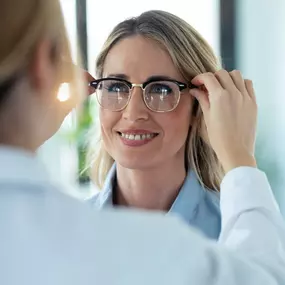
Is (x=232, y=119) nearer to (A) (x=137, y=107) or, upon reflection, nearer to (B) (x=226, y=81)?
(B) (x=226, y=81)

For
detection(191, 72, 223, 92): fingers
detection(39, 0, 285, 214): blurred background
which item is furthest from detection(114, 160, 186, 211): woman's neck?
detection(39, 0, 285, 214): blurred background

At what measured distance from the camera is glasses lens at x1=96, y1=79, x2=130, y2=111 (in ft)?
3.92

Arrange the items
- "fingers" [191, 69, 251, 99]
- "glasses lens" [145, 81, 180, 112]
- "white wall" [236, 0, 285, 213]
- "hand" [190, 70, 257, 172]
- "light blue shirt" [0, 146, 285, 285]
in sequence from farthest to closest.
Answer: "white wall" [236, 0, 285, 213], "glasses lens" [145, 81, 180, 112], "fingers" [191, 69, 251, 99], "hand" [190, 70, 257, 172], "light blue shirt" [0, 146, 285, 285]

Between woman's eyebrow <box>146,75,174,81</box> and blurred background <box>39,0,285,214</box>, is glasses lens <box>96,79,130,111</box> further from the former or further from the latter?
blurred background <box>39,0,285,214</box>

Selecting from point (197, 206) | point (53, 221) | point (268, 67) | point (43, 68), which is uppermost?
point (43, 68)

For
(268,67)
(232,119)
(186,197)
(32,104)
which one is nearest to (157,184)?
Result: (186,197)

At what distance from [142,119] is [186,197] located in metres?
0.19

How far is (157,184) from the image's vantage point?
4.08 feet

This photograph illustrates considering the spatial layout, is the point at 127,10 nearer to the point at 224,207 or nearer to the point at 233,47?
the point at 233,47

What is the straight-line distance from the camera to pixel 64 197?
51cm

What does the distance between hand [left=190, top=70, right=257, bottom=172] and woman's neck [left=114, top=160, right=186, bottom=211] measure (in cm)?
30

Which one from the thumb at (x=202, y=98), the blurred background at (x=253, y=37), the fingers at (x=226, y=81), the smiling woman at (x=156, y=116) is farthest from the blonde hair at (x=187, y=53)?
the blurred background at (x=253, y=37)

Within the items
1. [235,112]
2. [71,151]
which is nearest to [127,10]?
[71,151]

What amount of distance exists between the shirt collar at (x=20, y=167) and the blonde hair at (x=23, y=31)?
6cm
